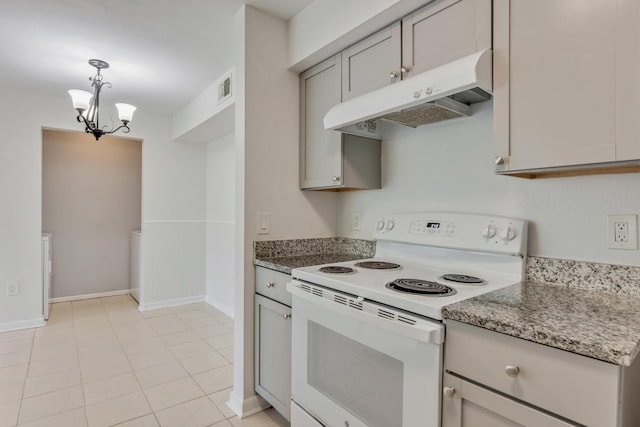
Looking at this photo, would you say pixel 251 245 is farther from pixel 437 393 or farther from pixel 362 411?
pixel 437 393

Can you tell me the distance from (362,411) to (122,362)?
216 centimetres


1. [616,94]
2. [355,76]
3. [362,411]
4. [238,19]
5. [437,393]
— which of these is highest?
[238,19]

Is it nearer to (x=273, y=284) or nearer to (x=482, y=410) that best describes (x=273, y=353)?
(x=273, y=284)

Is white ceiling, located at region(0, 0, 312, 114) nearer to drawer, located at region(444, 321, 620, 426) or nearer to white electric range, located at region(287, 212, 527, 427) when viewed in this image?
white electric range, located at region(287, 212, 527, 427)

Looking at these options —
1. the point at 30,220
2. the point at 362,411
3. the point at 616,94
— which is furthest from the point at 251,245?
the point at 30,220

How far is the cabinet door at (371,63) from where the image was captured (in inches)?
64.6

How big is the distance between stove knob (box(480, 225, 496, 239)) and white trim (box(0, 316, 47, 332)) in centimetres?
415

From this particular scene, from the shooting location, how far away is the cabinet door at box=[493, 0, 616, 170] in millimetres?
1004

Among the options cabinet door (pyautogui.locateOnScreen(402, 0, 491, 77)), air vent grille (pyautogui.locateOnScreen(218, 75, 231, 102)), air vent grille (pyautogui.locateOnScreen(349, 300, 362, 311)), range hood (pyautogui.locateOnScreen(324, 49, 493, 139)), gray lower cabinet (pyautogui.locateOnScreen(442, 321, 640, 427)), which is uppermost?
air vent grille (pyautogui.locateOnScreen(218, 75, 231, 102))

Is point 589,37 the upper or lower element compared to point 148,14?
lower

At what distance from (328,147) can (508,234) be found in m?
1.06

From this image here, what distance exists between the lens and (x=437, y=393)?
1.04 metres

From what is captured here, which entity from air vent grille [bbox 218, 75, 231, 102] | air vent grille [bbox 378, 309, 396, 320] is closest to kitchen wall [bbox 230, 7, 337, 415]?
air vent grille [bbox 218, 75, 231, 102]

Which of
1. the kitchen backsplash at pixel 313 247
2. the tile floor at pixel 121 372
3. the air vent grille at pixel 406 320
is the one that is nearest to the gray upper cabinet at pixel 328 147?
the kitchen backsplash at pixel 313 247
